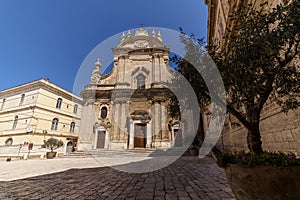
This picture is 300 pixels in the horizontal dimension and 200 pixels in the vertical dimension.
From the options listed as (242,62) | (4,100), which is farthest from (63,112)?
(242,62)

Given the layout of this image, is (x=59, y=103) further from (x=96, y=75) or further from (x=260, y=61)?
(x=260, y=61)

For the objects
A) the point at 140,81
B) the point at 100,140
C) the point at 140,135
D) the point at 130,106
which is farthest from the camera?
the point at 140,81

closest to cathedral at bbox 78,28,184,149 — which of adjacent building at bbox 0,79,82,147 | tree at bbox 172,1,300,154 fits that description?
adjacent building at bbox 0,79,82,147

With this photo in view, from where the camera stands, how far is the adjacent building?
19172 millimetres

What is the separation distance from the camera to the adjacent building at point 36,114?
19.2m

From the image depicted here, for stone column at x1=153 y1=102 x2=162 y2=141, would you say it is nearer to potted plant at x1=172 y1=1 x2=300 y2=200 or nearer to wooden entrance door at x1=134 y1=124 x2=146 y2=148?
wooden entrance door at x1=134 y1=124 x2=146 y2=148

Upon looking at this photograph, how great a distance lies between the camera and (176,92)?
3.38 metres

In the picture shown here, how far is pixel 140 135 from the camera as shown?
16641 millimetres

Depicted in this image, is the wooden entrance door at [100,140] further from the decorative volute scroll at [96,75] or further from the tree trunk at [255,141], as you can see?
the tree trunk at [255,141]

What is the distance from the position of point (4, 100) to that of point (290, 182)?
3270 centimetres

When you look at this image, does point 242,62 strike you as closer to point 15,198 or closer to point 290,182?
point 290,182

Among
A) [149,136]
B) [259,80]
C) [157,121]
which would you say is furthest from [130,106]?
[259,80]

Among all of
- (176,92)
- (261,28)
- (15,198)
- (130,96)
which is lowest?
(15,198)

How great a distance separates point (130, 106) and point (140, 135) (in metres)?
3.48
